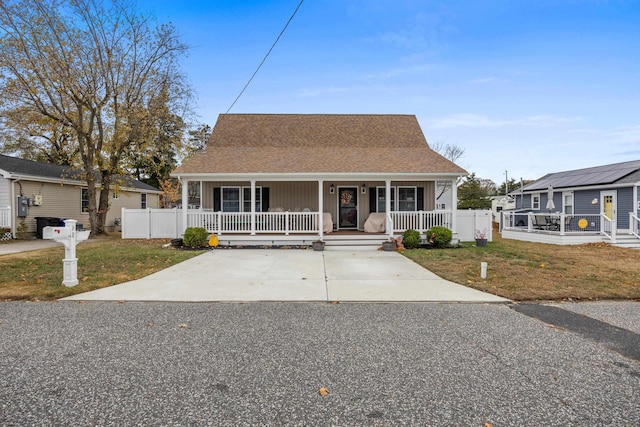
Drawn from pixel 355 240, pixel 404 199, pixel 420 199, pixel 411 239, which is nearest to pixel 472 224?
pixel 420 199

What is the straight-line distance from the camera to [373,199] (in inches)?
582

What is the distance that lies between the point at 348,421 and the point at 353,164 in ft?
37.8

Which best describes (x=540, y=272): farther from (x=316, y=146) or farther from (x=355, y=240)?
(x=316, y=146)

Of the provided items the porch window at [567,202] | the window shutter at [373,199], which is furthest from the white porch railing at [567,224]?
the window shutter at [373,199]

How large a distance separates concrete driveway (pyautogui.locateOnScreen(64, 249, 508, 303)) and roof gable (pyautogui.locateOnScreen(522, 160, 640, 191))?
13.8 metres

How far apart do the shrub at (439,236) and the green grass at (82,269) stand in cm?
818

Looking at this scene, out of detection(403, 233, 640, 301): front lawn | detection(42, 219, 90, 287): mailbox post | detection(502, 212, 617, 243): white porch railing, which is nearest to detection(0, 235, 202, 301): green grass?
detection(42, 219, 90, 287): mailbox post

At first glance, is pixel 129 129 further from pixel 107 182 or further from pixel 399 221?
pixel 399 221

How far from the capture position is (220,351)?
3590 mm

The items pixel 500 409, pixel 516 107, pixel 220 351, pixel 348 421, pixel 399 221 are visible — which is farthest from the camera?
pixel 516 107

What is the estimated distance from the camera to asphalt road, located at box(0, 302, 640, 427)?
8.11 feet

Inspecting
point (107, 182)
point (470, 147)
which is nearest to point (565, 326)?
point (107, 182)

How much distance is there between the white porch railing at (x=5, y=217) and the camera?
584 inches

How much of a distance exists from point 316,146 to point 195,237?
680 centimetres
